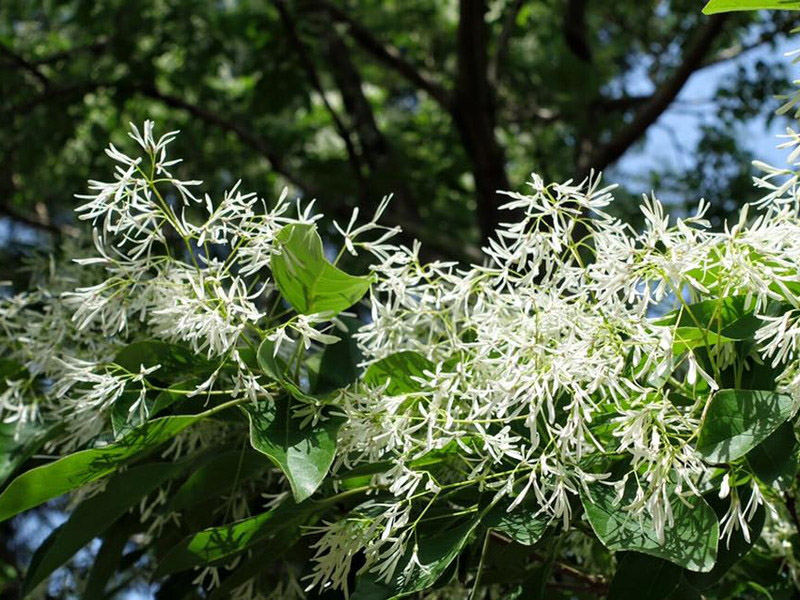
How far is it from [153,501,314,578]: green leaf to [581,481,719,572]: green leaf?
338 mm

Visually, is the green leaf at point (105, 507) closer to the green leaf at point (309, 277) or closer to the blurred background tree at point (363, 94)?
the green leaf at point (309, 277)

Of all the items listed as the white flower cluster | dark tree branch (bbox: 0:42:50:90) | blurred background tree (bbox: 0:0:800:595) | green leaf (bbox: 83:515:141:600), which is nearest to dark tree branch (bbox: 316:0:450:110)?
blurred background tree (bbox: 0:0:800:595)

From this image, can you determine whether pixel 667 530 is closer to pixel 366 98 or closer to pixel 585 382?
pixel 585 382

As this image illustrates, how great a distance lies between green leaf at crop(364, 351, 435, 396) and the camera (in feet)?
4.04

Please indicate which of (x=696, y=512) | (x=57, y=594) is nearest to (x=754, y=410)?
(x=696, y=512)

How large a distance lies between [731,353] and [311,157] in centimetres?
253

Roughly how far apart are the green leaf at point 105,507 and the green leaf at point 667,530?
0.51m

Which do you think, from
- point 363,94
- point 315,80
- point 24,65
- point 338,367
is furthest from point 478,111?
point 338,367

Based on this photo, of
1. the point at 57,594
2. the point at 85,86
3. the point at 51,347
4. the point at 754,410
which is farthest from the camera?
the point at 85,86

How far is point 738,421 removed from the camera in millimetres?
1029

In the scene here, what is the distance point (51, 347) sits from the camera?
146cm

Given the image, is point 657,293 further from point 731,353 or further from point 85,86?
point 85,86

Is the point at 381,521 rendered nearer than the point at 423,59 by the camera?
Yes

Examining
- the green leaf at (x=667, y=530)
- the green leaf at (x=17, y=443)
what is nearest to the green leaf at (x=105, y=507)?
the green leaf at (x=17, y=443)
